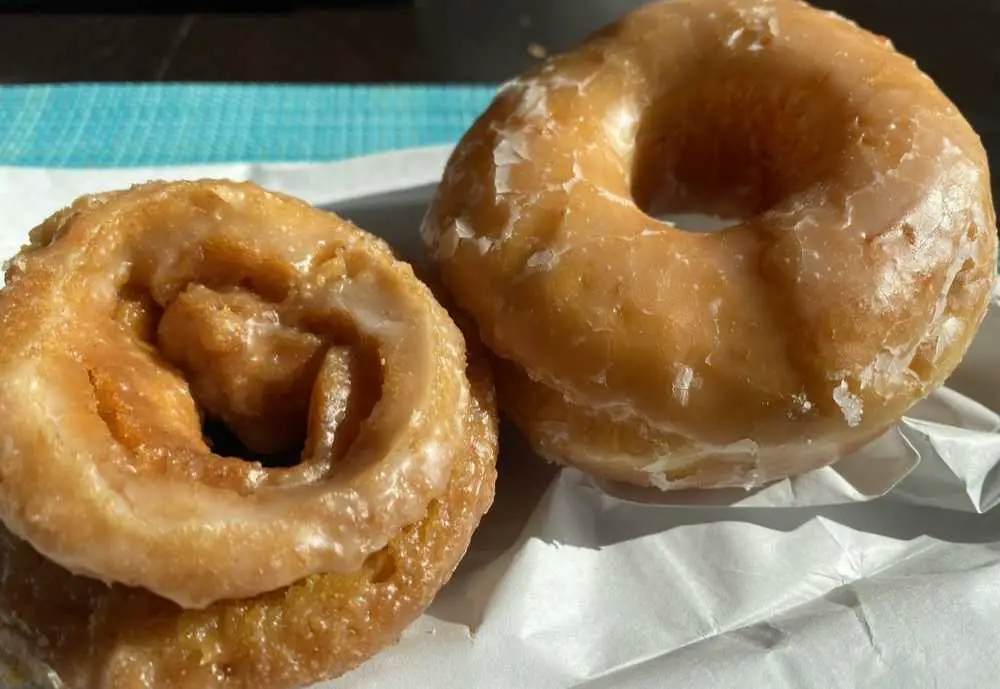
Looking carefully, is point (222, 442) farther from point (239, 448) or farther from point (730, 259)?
point (730, 259)

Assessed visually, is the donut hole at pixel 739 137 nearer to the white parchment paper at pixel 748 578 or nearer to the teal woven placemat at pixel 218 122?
the white parchment paper at pixel 748 578

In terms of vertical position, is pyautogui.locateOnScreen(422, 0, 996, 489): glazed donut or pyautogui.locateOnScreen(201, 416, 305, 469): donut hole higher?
pyautogui.locateOnScreen(422, 0, 996, 489): glazed donut

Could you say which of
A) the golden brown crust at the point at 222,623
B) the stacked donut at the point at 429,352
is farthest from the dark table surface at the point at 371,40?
the golden brown crust at the point at 222,623

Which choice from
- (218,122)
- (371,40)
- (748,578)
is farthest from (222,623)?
(371,40)

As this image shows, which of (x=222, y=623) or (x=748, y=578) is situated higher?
(x=222, y=623)

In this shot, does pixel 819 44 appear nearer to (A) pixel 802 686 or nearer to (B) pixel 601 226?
(B) pixel 601 226

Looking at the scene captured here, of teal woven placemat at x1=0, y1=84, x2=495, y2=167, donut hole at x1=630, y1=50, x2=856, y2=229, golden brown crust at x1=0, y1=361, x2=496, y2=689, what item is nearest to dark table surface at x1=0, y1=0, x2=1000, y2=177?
teal woven placemat at x1=0, y1=84, x2=495, y2=167

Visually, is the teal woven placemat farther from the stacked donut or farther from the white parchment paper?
the stacked donut
